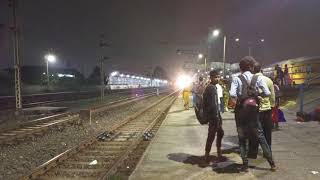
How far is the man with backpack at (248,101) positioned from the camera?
25.5ft

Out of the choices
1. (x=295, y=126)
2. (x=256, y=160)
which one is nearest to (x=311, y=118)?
(x=295, y=126)

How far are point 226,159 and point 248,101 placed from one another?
2009 millimetres

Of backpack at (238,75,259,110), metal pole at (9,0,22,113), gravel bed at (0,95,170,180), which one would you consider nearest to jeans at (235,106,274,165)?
backpack at (238,75,259,110)

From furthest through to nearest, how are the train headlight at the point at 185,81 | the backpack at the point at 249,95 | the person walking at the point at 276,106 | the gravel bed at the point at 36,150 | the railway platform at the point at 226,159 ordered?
the train headlight at the point at 185,81, the person walking at the point at 276,106, the gravel bed at the point at 36,150, the railway platform at the point at 226,159, the backpack at the point at 249,95

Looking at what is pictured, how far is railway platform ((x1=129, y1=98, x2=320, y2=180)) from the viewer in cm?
787

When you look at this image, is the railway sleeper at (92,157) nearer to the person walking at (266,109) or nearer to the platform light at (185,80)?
the person walking at (266,109)

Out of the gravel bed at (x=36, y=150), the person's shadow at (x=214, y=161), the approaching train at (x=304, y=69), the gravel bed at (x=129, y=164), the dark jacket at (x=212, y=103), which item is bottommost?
the gravel bed at (x=36, y=150)

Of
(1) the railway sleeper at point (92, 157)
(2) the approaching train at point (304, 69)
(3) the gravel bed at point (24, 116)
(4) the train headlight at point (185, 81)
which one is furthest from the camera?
(4) the train headlight at point (185, 81)

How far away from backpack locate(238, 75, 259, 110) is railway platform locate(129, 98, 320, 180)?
128 cm

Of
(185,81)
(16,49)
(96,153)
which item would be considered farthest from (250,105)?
(185,81)

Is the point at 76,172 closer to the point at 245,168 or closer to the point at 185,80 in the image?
the point at 245,168

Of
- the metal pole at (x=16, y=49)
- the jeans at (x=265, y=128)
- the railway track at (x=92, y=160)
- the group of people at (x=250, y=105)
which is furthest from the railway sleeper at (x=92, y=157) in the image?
the metal pole at (x=16, y=49)

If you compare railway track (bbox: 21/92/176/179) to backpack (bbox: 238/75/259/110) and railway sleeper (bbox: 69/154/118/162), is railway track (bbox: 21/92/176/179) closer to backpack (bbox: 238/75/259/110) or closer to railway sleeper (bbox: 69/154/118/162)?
railway sleeper (bbox: 69/154/118/162)

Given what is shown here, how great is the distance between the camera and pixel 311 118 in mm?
16156
